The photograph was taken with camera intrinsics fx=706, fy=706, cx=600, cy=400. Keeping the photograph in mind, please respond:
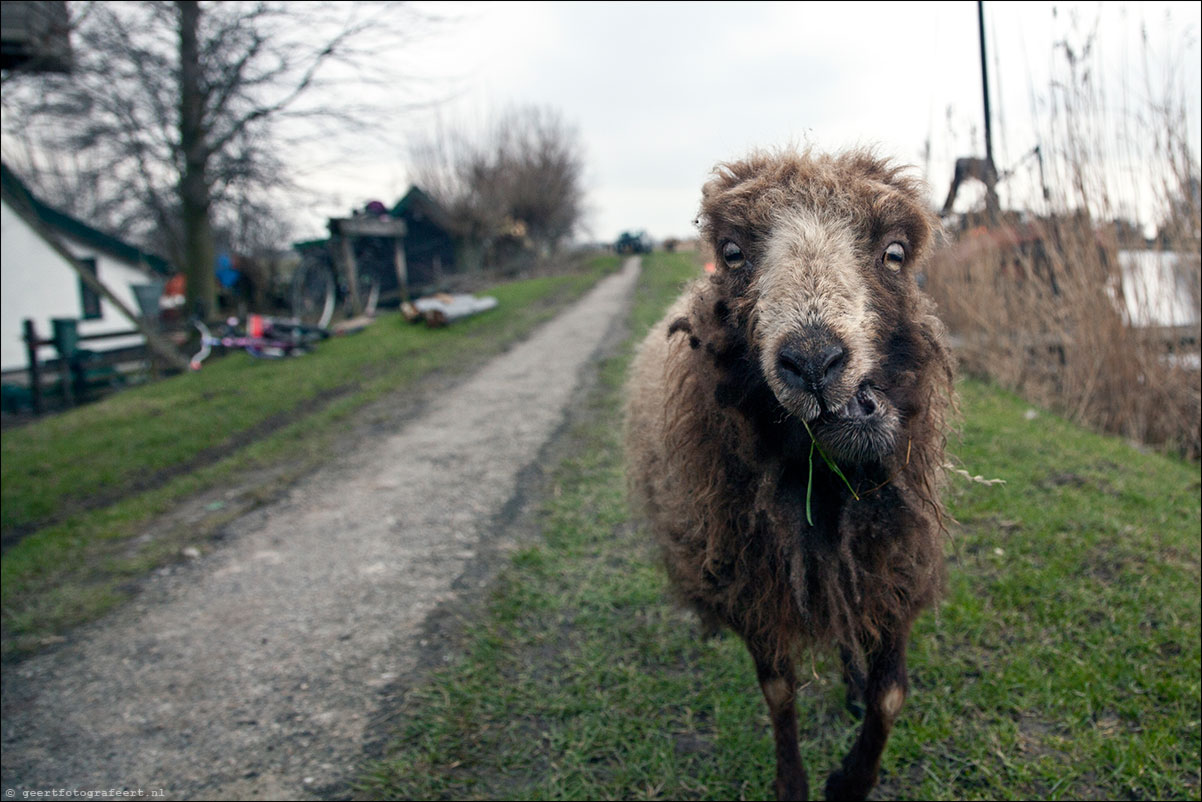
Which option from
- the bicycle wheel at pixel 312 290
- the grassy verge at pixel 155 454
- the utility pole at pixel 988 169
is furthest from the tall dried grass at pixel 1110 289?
the bicycle wheel at pixel 312 290

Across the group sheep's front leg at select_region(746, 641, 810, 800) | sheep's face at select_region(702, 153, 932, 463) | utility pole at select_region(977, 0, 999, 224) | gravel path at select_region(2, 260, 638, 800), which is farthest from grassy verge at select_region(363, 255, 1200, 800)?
utility pole at select_region(977, 0, 999, 224)

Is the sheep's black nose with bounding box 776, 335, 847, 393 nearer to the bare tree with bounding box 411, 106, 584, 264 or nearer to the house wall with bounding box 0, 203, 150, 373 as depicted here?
the house wall with bounding box 0, 203, 150, 373

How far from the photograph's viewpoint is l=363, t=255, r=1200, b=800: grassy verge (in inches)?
108

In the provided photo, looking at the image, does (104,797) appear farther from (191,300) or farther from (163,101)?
(191,300)

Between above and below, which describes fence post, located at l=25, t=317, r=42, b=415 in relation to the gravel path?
above

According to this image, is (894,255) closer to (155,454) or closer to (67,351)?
(155,454)

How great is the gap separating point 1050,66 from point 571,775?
628 centimetres

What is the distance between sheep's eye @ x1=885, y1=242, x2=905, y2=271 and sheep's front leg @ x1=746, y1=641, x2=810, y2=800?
1.40 metres

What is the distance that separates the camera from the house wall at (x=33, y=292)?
43.1 ft

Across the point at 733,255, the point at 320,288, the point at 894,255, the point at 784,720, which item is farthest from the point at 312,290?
the point at 894,255

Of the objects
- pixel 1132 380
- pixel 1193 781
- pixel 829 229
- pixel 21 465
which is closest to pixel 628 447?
pixel 829 229

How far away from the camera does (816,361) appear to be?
183 cm

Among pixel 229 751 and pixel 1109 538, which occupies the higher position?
pixel 1109 538

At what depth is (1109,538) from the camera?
395cm
